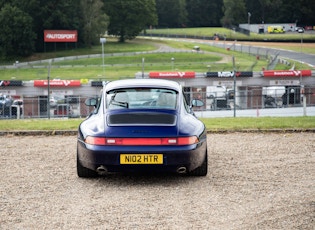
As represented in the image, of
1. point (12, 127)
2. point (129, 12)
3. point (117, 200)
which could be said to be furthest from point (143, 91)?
point (129, 12)

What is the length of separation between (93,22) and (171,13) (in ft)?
129

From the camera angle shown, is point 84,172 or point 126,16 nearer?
point 84,172

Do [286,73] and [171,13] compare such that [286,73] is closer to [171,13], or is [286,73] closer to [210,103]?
[210,103]

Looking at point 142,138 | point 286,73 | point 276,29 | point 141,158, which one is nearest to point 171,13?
point 276,29

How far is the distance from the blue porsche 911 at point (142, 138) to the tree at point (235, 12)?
339 feet

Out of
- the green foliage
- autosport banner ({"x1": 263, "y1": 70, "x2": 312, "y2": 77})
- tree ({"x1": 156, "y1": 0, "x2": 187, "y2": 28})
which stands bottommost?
autosport banner ({"x1": 263, "y1": 70, "x2": 312, "y2": 77})

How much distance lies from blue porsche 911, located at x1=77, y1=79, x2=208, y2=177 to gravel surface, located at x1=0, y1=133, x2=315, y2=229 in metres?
0.26

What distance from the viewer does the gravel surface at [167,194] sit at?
620cm

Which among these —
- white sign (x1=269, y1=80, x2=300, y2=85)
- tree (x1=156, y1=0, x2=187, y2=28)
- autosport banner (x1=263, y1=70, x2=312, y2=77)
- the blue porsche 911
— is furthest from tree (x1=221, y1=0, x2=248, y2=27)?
the blue porsche 911

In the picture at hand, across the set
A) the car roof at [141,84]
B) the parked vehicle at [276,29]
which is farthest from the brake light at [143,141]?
the parked vehicle at [276,29]

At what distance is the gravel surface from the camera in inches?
244

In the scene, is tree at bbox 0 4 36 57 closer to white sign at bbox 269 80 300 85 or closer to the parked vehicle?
the parked vehicle

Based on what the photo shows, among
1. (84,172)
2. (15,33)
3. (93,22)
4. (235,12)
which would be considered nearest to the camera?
(84,172)

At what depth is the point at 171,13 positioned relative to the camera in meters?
120
